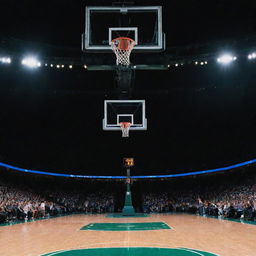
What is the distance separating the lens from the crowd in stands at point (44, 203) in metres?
18.1

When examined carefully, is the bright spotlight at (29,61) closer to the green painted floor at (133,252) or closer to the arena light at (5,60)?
the arena light at (5,60)

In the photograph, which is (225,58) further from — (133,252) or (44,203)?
(44,203)

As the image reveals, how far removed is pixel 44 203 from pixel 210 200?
14.8 metres

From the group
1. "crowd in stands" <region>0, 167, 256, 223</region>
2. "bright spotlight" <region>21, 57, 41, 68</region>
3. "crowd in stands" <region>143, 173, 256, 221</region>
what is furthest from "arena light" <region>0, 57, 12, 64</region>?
"crowd in stands" <region>143, 173, 256, 221</region>

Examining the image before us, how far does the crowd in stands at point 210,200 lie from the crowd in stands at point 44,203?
485 cm

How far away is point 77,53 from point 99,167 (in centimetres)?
1684

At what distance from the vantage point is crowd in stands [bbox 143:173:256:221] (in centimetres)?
1820

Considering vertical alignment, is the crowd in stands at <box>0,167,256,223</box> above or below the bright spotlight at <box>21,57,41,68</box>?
below

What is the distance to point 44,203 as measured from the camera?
21.5 metres

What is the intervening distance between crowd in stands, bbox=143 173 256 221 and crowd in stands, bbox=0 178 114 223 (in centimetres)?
485

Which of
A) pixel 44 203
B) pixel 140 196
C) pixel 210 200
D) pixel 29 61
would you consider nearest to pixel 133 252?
pixel 29 61

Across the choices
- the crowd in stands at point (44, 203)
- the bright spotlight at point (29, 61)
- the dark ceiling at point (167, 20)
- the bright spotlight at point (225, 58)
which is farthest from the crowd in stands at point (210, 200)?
the bright spotlight at point (29, 61)

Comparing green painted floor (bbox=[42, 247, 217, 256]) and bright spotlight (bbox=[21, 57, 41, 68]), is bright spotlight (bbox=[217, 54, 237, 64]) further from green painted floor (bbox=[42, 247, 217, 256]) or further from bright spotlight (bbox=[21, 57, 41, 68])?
green painted floor (bbox=[42, 247, 217, 256])

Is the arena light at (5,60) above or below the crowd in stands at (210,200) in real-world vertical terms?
above
